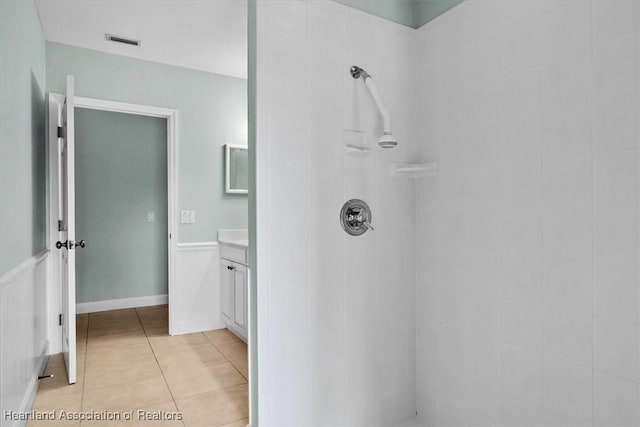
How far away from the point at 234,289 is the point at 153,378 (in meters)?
0.96

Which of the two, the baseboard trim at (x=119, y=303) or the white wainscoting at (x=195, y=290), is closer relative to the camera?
the white wainscoting at (x=195, y=290)

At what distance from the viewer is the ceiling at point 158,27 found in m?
2.53

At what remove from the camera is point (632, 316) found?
47.6 inches

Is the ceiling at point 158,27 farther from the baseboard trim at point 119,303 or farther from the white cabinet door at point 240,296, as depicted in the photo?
the baseboard trim at point 119,303

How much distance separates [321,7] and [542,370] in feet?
5.93

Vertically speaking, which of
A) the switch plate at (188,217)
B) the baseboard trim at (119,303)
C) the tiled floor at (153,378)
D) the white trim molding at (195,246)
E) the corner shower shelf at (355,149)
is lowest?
the tiled floor at (153,378)

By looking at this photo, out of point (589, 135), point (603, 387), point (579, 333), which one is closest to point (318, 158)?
point (589, 135)

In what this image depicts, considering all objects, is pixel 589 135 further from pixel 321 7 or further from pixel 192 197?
pixel 192 197

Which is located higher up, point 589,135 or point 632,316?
point 589,135

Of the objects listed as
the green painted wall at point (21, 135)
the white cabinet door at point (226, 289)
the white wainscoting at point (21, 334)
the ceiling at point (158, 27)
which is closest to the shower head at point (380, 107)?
the ceiling at point (158, 27)

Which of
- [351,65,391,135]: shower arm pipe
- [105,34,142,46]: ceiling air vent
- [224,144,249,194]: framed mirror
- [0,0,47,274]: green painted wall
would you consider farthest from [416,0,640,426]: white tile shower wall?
[105,34,142,46]: ceiling air vent

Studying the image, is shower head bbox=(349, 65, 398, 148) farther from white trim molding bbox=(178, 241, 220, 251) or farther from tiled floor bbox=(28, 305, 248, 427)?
white trim molding bbox=(178, 241, 220, 251)

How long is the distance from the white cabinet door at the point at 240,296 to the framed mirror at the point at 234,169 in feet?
2.85

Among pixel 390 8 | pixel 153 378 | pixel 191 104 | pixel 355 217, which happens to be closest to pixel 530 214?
pixel 355 217
